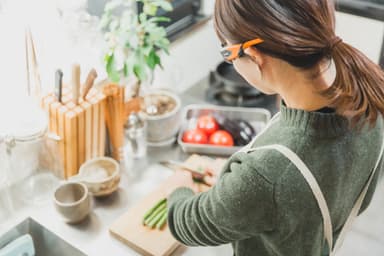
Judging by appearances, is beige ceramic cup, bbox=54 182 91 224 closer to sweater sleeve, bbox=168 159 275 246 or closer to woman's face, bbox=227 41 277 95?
sweater sleeve, bbox=168 159 275 246

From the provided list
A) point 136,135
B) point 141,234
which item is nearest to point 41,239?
point 141,234

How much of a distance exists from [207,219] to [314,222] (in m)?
0.18

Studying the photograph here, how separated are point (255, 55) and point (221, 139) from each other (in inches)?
25.6

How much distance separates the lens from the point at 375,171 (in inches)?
37.0

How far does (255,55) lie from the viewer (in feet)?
2.58

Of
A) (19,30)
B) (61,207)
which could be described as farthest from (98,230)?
(19,30)

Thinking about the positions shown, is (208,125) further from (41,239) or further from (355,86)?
(355,86)

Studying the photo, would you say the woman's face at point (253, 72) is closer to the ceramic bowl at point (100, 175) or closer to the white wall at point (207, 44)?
the ceramic bowl at point (100, 175)

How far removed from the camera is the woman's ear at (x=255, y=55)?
→ 78 centimetres

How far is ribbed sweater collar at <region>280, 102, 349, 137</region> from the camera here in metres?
0.79

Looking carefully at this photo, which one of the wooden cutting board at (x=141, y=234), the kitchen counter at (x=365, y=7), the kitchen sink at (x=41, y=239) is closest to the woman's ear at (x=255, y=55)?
the wooden cutting board at (x=141, y=234)

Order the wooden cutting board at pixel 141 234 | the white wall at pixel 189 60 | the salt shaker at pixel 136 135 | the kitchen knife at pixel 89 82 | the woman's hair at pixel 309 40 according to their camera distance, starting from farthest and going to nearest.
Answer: the white wall at pixel 189 60
the salt shaker at pixel 136 135
the kitchen knife at pixel 89 82
the wooden cutting board at pixel 141 234
the woman's hair at pixel 309 40

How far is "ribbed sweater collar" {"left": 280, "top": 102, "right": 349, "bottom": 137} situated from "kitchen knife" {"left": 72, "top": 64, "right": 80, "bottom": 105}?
22.9 inches

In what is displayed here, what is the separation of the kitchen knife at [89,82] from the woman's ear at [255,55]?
0.54m
